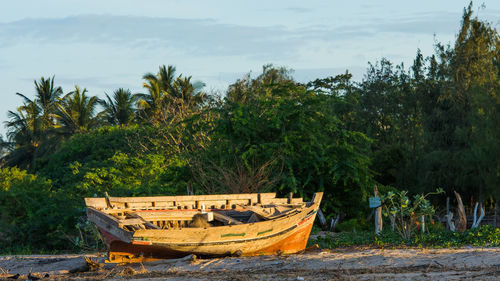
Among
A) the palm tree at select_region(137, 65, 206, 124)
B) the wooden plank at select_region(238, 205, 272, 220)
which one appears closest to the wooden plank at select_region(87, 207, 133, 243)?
the wooden plank at select_region(238, 205, 272, 220)

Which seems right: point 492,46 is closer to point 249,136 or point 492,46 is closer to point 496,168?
point 496,168

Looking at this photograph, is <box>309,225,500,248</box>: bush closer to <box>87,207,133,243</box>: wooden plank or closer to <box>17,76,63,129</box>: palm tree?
<box>87,207,133,243</box>: wooden plank

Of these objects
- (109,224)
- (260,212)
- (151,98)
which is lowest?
(260,212)

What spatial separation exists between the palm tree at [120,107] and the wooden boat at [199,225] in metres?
23.5

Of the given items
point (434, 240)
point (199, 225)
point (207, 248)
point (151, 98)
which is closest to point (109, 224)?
point (207, 248)

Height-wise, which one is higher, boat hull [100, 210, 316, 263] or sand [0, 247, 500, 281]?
boat hull [100, 210, 316, 263]

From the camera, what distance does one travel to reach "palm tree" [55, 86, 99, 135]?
114 feet

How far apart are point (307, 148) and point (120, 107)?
793 inches

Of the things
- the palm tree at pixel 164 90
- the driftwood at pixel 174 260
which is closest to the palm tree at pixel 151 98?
the palm tree at pixel 164 90

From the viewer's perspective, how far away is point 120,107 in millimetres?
35812

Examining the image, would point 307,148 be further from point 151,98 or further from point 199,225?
point 151,98

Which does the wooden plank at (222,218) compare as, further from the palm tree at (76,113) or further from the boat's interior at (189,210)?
the palm tree at (76,113)

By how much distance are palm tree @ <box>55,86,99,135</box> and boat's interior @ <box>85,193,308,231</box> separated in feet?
76.2

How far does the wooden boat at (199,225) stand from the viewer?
9.83m
